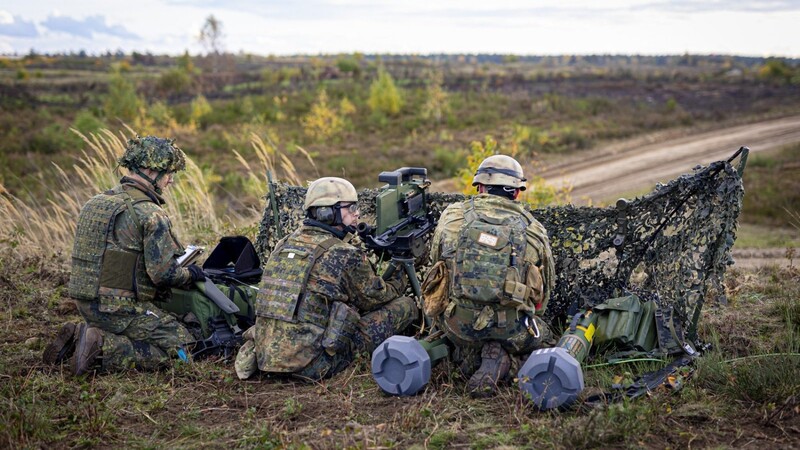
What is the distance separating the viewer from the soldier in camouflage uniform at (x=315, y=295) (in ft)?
14.0

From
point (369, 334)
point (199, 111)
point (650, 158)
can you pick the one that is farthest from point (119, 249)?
point (199, 111)

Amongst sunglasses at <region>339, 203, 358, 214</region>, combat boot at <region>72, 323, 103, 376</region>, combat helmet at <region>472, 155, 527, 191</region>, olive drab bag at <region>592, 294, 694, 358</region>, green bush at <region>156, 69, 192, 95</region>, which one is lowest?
combat boot at <region>72, 323, 103, 376</region>

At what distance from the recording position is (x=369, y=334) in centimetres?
459

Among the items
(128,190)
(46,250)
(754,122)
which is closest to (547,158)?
(754,122)

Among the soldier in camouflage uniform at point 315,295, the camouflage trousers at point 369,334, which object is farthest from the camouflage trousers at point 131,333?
the camouflage trousers at point 369,334

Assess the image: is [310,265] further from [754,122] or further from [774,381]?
[754,122]

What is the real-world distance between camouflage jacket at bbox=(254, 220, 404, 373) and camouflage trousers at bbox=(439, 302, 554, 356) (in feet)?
2.24

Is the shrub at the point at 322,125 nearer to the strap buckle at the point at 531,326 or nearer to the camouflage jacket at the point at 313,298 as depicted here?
the camouflage jacket at the point at 313,298

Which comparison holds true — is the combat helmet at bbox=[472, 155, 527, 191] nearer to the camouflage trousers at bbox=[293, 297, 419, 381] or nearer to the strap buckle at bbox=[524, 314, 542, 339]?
the strap buckle at bbox=[524, 314, 542, 339]

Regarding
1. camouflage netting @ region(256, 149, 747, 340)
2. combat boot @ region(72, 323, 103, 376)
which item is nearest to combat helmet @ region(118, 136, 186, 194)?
combat boot @ region(72, 323, 103, 376)

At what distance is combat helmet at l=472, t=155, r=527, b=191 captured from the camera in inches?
166

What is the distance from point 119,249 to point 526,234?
2.91 m

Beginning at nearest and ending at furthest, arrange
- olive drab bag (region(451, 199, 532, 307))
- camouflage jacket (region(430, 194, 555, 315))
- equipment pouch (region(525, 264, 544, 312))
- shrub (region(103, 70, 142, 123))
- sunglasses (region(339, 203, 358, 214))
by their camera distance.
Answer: olive drab bag (region(451, 199, 532, 307)), equipment pouch (region(525, 264, 544, 312)), camouflage jacket (region(430, 194, 555, 315)), sunglasses (region(339, 203, 358, 214)), shrub (region(103, 70, 142, 123))

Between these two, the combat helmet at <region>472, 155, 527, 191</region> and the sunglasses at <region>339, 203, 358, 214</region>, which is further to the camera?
the sunglasses at <region>339, 203, 358, 214</region>
